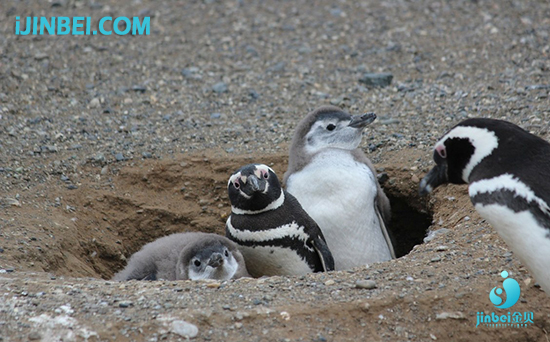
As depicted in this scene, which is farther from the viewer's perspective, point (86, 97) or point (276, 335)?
point (86, 97)

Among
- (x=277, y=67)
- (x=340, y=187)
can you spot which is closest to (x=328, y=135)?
(x=340, y=187)

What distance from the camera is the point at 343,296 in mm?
3631

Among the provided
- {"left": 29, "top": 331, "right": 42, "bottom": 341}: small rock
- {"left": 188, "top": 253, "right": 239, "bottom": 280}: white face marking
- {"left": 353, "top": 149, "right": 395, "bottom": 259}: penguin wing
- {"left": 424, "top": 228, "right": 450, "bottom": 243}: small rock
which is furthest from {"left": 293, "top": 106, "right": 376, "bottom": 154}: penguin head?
{"left": 29, "top": 331, "right": 42, "bottom": 341}: small rock

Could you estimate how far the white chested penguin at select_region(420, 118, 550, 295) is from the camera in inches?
135

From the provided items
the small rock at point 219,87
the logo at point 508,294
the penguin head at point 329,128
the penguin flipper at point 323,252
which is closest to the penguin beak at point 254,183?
the penguin flipper at point 323,252

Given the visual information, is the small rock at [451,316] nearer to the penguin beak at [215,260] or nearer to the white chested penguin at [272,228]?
the white chested penguin at [272,228]

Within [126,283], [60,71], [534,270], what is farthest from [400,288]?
[60,71]

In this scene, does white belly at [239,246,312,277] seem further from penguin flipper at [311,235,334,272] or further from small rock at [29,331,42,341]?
small rock at [29,331,42,341]

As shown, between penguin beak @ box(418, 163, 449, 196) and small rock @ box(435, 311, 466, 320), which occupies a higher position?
penguin beak @ box(418, 163, 449, 196)

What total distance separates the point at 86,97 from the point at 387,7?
11.8 ft

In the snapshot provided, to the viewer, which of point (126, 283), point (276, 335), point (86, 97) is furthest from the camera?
point (86, 97)

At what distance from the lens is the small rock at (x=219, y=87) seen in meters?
6.94

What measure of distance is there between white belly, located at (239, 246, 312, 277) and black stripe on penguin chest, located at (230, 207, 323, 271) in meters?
0.03

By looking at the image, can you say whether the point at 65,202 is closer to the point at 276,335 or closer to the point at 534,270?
the point at 276,335
